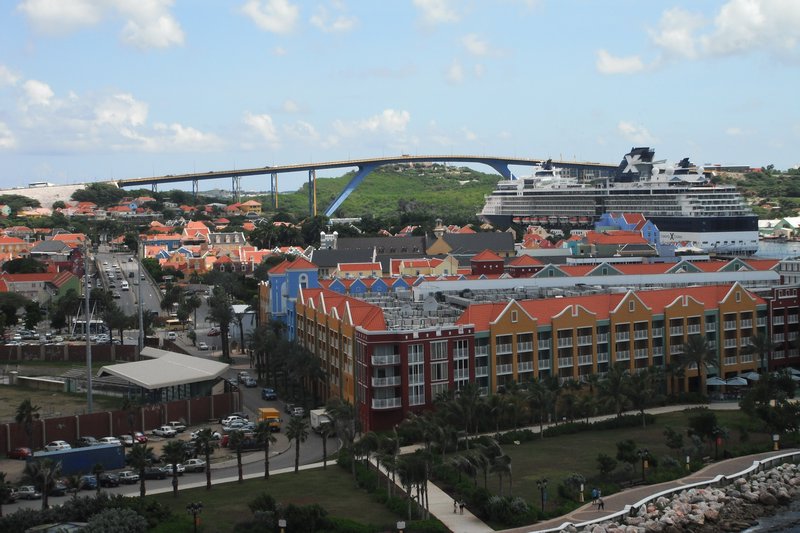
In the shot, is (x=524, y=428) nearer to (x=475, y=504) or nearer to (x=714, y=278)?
(x=475, y=504)

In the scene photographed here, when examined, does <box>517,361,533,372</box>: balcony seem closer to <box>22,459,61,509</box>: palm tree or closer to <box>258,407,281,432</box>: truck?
<box>258,407,281,432</box>: truck

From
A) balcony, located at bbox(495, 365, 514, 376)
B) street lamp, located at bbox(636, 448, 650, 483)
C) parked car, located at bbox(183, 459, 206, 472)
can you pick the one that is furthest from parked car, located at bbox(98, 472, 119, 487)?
street lamp, located at bbox(636, 448, 650, 483)

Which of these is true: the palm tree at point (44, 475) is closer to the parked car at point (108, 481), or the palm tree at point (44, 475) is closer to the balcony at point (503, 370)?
the parked car at point (108, 481)

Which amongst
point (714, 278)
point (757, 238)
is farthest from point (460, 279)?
point (757, 238)

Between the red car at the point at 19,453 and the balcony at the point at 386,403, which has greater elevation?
the balcony at the point at 386,403

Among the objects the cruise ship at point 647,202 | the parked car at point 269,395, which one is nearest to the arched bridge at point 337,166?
the cruise ship at point 647,202

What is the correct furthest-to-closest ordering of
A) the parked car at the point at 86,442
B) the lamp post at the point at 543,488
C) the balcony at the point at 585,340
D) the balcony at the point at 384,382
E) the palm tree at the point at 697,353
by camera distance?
the balcony at the point at 585,340, the palm tree at the point at 697,353, the balcony at the point at 384,382, the parked car at the point at 86,442, the lamp post at the point at 543,488
